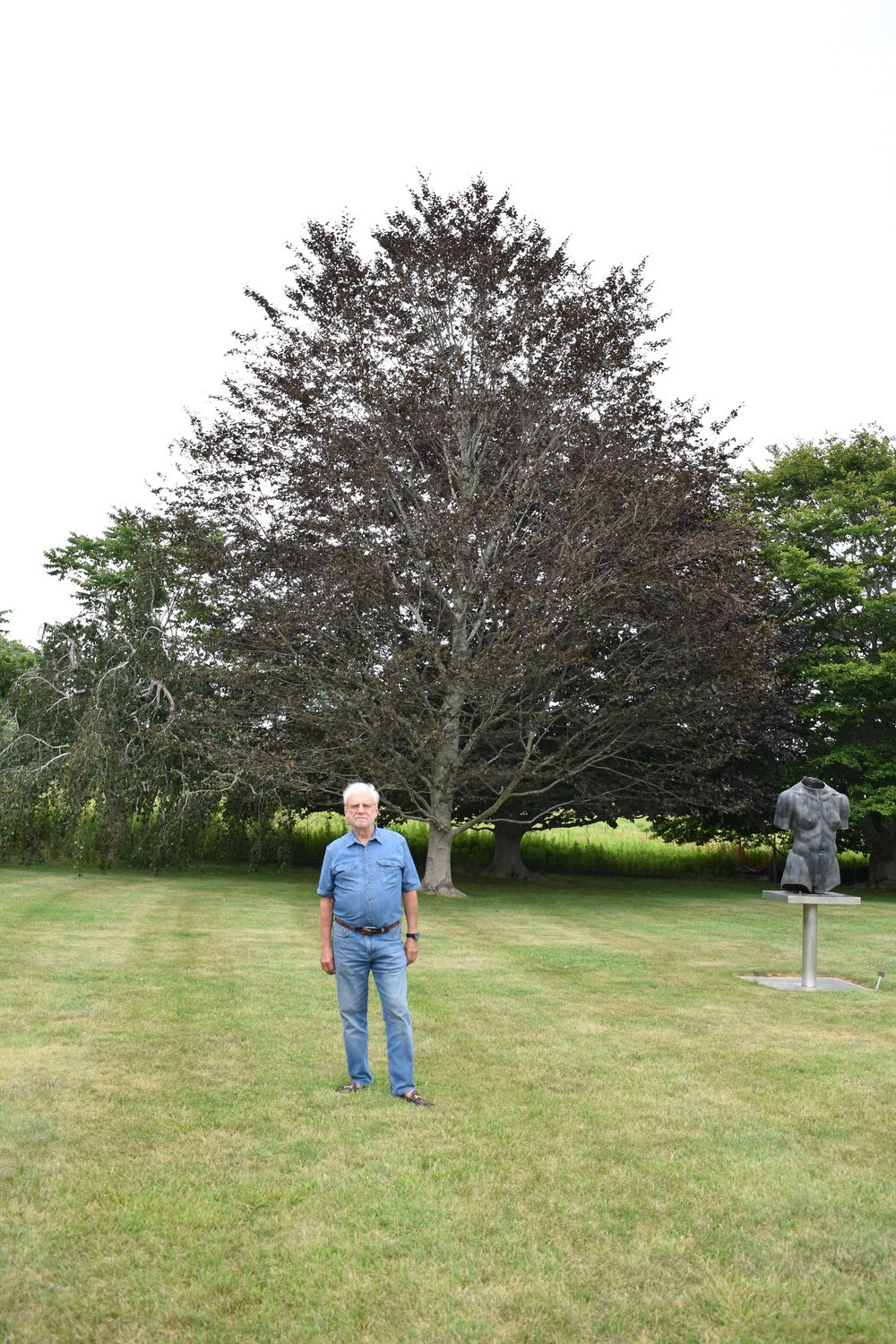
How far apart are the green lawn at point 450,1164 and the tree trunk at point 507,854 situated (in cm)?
1665

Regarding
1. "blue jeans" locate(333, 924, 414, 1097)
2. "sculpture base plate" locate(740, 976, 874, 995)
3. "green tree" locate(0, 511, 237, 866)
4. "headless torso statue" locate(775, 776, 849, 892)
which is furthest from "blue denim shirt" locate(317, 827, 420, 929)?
"green tree" locate(0, 511, 237, 866)

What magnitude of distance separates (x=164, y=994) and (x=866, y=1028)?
533cm

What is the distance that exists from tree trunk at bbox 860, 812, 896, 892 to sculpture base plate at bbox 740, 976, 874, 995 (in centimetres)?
1855

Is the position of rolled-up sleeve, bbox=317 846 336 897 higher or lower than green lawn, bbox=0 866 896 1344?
higher

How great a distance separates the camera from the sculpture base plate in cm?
1016

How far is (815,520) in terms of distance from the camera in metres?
27.6

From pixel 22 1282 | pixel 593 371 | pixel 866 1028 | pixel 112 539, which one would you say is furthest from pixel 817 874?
pixel 112 539

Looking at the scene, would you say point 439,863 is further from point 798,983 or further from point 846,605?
point 846,605

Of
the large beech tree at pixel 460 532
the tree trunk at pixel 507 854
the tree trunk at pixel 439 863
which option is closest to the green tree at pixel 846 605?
the large beech tree at pixel 460 532

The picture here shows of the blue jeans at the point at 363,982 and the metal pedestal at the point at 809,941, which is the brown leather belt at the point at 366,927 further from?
the metal pedestal at the point at 809,941

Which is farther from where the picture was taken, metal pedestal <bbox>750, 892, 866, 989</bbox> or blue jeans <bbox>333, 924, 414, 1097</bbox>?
metal pedestal <bbox>750, 892, 866, 989</bbox>

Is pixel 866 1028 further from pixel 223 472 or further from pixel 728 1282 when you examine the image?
pixel 223 472

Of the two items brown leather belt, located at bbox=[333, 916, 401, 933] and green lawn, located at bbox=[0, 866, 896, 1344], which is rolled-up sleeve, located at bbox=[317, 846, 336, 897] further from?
green lawn, located at bbox=[0, 866, 896, 1344]

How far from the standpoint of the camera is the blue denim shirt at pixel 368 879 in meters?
5.95
